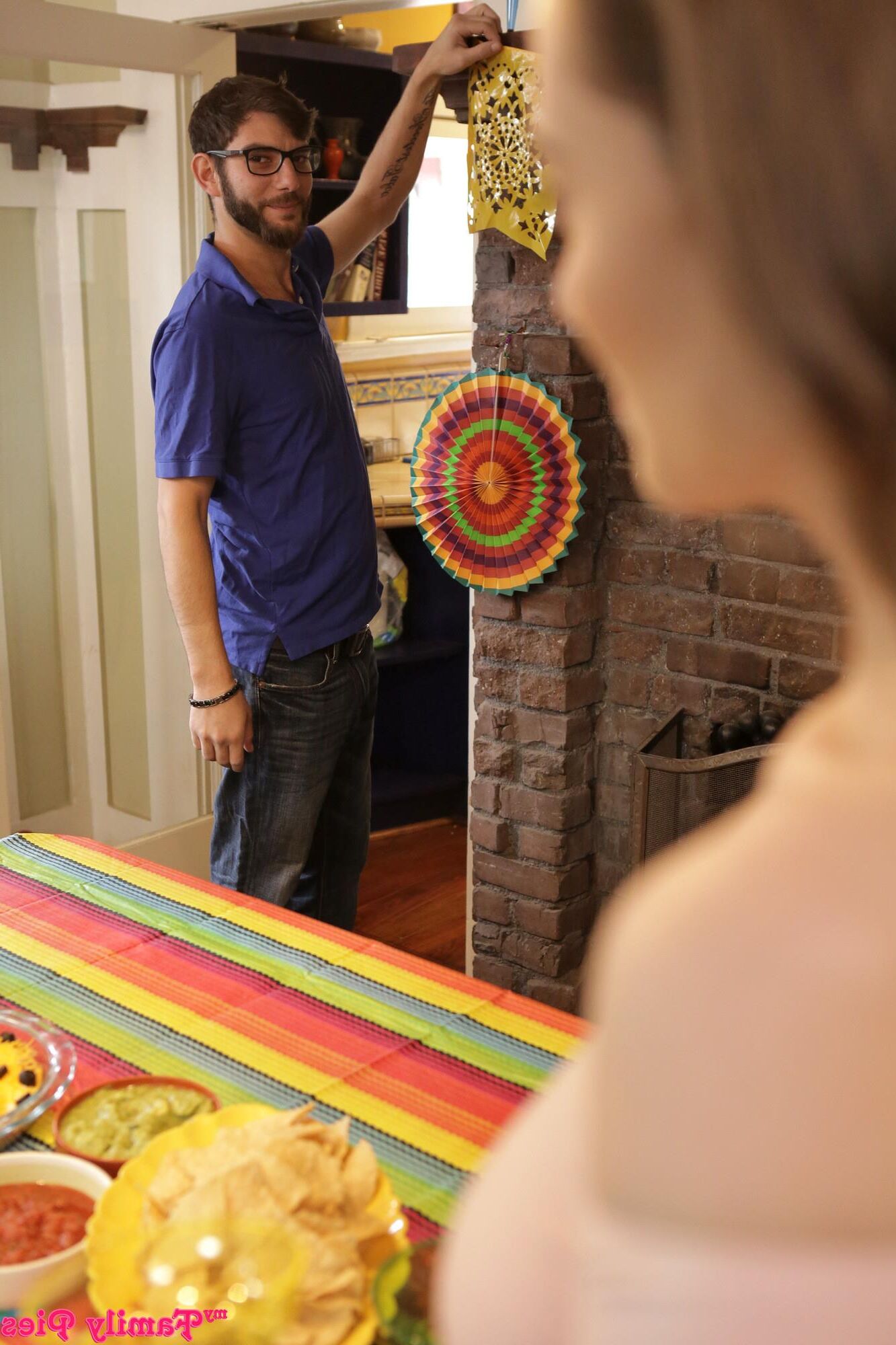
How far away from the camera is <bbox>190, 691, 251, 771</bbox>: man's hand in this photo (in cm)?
224

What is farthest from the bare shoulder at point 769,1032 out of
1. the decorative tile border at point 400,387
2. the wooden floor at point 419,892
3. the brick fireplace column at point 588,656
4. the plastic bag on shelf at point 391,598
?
the decorative tile border at point 400,387

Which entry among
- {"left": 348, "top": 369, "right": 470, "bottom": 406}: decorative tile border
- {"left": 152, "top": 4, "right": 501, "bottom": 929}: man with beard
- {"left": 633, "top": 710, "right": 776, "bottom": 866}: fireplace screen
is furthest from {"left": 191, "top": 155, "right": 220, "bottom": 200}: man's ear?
{"left": 348, "top": 369, "right": 470, "bottom": 406}: decorative tile border

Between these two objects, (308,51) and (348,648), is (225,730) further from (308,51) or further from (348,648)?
(308,51)

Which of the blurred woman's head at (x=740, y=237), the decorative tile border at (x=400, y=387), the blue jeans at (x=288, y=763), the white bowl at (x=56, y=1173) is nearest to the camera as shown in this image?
the blurred woman's head at (x=740, y=237)

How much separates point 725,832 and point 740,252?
6.2 inches

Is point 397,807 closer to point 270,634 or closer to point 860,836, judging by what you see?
point 270,634

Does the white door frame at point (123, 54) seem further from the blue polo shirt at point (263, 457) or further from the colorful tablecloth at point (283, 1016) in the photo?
the colorful tablecloth at point (283, 1016)

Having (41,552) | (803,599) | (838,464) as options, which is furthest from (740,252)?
(41,552)

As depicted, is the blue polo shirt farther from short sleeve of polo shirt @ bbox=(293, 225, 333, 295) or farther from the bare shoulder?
the bare shoulder

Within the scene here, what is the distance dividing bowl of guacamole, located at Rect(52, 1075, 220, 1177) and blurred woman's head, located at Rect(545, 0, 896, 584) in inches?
30.6

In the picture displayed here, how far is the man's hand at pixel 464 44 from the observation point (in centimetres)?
212

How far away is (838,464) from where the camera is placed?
0.37 meters

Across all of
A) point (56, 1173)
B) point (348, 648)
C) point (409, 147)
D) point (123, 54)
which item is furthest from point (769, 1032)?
point (123, 54)

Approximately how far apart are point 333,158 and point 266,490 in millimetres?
1877
